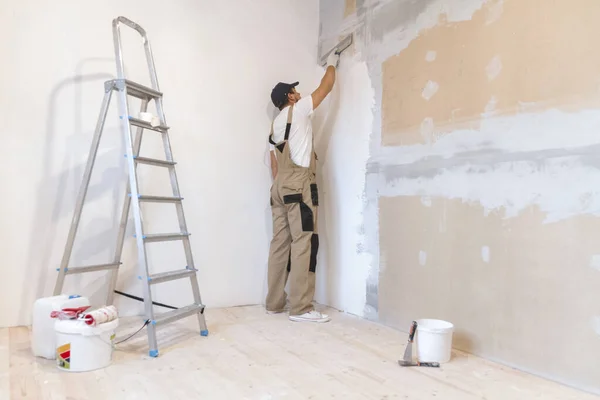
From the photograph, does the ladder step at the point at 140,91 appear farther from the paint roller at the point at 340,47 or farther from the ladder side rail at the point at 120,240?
the paint roller at the point at 340,47

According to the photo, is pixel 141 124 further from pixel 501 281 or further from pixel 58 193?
pixel 501 281

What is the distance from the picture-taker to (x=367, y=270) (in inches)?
121

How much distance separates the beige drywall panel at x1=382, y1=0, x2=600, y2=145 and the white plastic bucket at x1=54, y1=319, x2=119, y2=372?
2.01 m

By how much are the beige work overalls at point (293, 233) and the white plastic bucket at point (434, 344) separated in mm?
1048

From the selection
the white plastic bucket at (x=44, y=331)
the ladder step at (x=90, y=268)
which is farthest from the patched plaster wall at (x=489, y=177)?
the white plastic bucket at (x=44, y=331)

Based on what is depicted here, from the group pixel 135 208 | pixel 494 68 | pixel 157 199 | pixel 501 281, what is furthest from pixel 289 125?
pixel 501 281

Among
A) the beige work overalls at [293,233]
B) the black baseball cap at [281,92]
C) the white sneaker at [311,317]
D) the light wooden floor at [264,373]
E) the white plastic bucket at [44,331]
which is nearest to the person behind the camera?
the light wooden floor at [264,373]

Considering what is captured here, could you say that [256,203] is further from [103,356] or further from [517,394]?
[517,394]

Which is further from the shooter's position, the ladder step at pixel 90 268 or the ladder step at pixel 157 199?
the ladder step at pixel 90 268

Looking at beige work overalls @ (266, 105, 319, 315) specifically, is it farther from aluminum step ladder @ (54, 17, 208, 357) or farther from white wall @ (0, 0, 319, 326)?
aluminum step ladder @ (54, 17, 208, 357)

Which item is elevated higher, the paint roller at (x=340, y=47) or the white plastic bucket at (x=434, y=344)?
the paint roller at (x=340, y=47)

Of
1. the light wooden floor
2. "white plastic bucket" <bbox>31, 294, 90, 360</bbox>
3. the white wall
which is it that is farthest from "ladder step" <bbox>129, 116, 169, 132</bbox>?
the light wooden floor

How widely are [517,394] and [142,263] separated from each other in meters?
1.80

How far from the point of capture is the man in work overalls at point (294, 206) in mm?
3133
